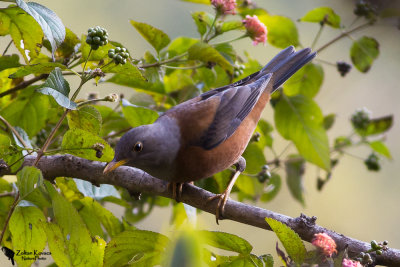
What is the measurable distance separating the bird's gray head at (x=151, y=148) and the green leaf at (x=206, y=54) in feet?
1.45

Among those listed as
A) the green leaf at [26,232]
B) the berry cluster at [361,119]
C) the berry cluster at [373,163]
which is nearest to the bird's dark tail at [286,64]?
the berry cluster at [361,119]

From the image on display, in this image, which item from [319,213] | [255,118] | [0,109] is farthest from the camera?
Result: [319,213]

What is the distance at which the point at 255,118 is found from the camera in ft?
11.6

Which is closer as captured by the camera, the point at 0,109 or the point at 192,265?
the point at 192,265

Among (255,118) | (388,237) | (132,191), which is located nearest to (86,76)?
(132,191)

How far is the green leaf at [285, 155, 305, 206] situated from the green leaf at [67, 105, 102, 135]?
2.23m

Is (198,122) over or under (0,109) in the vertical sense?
over

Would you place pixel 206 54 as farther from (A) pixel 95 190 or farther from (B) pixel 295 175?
(B) pixel 295 175

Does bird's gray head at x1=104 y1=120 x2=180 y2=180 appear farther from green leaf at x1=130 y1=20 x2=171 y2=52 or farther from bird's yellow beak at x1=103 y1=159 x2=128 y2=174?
green leaf at x1=130 y1=20 x2=171 y2=52

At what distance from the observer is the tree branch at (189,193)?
2.29 m

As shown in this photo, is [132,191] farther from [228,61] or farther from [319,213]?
[319,213]

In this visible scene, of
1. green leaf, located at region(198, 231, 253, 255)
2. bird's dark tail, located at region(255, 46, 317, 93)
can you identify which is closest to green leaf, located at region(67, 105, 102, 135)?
green leaf, located at region(198, 231, 253, 255)

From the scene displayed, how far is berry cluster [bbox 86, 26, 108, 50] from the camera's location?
7.97 ft

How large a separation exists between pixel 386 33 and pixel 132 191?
6990 mm
